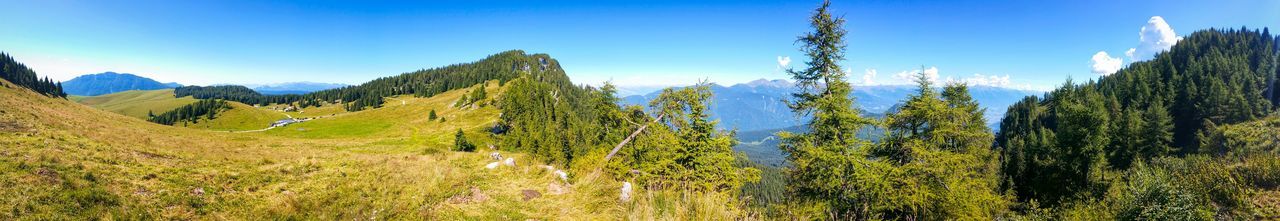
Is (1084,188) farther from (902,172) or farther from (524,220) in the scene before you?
(524,220)

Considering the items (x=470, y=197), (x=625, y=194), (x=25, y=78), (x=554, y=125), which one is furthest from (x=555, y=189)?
(x=25, y=78)

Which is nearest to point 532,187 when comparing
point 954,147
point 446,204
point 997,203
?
point 446,204

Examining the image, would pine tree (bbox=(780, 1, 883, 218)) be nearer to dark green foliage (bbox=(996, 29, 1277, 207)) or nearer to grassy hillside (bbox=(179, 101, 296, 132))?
dark green foliage (bbox=(996, 29, 1277, 207))

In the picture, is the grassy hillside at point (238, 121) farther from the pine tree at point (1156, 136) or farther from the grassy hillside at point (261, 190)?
the pine tree at point (1156, 136)

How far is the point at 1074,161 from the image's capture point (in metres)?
38.5

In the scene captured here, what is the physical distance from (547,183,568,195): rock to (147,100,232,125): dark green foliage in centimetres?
15060

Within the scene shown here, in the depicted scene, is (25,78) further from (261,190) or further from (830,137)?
(830,137)

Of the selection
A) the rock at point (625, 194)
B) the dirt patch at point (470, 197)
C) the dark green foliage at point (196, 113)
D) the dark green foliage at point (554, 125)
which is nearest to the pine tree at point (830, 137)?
the rock at point (625, 194)

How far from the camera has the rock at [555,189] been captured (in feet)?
40.9

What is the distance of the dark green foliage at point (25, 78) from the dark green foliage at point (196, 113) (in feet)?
97.3

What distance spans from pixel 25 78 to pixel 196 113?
74327 mm

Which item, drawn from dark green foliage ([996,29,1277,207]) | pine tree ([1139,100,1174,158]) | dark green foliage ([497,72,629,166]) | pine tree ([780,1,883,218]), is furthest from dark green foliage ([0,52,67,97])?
pine tree ([1139,100,1174,158])

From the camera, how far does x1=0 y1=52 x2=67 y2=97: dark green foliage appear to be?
127m

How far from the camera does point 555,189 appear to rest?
1283 cm
